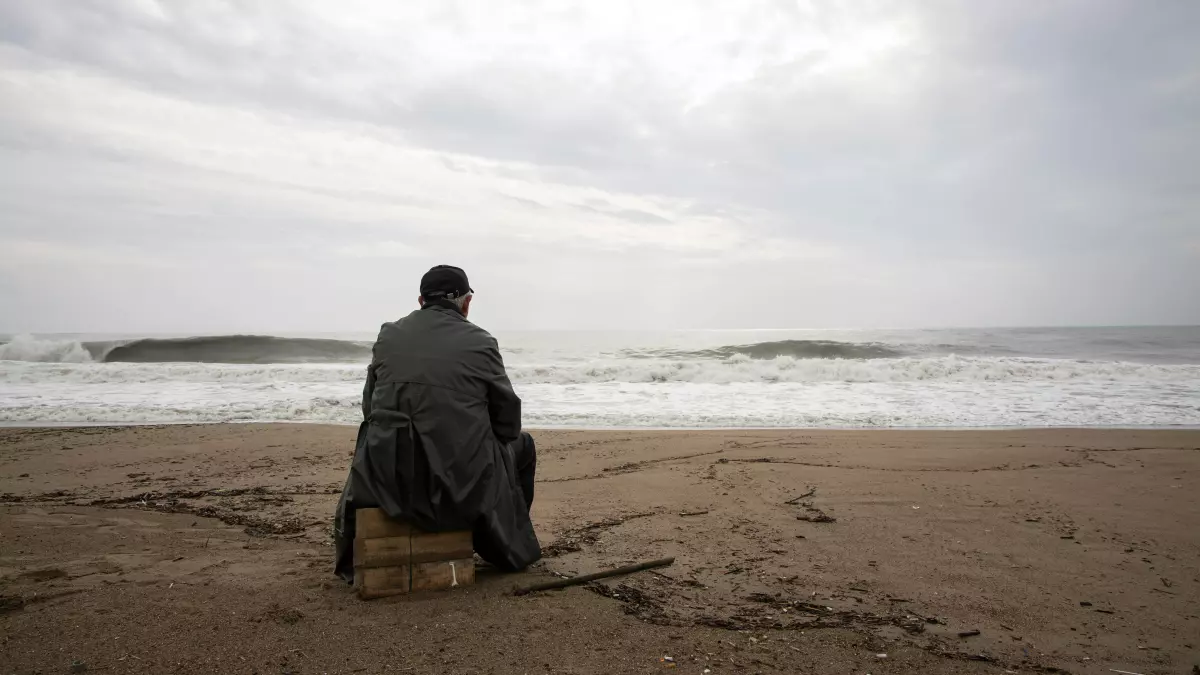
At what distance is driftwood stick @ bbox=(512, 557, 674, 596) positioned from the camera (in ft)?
10.2

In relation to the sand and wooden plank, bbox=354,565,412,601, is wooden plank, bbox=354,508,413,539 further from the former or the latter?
the sand

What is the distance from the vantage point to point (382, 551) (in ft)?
9.66

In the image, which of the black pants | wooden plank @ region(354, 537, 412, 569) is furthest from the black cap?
wooden plank @ region(354, 537, 412, 569)

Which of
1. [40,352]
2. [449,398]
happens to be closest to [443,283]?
[449,398]

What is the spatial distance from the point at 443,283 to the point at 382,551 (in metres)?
1.26

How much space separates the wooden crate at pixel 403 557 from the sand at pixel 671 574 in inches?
3.2

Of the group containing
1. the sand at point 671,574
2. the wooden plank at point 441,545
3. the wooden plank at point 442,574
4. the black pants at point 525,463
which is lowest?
the sand at point 671,574

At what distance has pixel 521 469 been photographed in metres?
3.37

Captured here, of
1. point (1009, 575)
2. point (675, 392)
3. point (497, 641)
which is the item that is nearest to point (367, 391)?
point (497, 641)

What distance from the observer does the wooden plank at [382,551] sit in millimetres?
2920

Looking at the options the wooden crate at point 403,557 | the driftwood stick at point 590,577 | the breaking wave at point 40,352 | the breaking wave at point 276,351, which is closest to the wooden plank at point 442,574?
the wooden crate at point 403,557

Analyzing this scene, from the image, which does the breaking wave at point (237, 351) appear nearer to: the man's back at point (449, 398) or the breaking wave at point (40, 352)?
the breaking wave at point (40, 352)

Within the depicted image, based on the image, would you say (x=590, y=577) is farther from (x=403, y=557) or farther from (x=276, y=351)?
(x=276, y=351)

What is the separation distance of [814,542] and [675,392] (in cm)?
997
